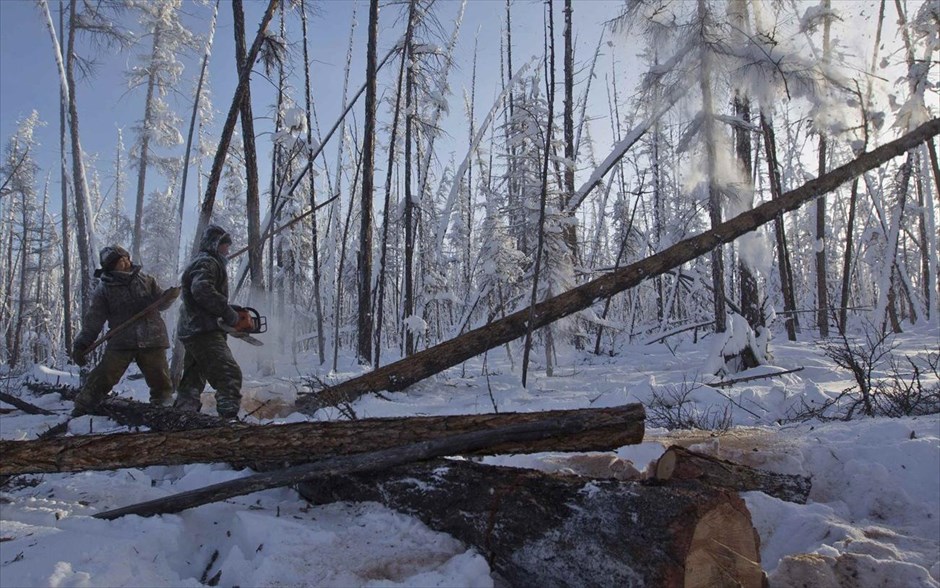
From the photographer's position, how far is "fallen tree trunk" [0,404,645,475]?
8.16 feet

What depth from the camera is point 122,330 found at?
5531 mm

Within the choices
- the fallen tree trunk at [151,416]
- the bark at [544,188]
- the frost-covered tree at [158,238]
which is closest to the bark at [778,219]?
the bark at [544,188]

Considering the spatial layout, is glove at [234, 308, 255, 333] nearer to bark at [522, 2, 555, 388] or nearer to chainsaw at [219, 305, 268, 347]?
chainsaw at [219, 305, 268, 347]

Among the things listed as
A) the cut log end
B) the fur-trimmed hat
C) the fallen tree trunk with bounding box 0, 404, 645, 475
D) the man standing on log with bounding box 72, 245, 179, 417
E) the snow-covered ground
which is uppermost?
the fur-trimmed hat

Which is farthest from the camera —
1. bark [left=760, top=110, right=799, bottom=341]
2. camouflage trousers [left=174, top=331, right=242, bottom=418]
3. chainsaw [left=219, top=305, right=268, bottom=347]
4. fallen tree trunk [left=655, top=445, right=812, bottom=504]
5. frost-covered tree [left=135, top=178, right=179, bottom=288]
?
frost-covered tree [left=135, top=178, right=179, bottom=288]

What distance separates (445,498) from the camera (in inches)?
96.0

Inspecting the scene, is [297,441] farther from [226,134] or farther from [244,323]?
[226,134]

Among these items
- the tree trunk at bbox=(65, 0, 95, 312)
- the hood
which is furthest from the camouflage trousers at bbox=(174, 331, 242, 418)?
the tree trunk at bbox=(65, 0, 95, 312)

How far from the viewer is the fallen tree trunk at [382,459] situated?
2498 millimetres

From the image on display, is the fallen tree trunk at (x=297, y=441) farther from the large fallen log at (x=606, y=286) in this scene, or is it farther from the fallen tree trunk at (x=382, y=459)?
the large fallen log at (x=606, y=286)

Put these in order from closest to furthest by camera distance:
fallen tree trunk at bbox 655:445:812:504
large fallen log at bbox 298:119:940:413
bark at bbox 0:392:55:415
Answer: fallen tree trunk at bbox 655:445:812:504 → bark at bbox 0:392:55:415 → large fallen log at bbox 298:119:940:413

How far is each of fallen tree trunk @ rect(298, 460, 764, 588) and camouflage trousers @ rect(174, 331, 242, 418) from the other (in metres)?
3.08

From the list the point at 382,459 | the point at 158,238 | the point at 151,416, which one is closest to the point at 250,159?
the point at 151,416

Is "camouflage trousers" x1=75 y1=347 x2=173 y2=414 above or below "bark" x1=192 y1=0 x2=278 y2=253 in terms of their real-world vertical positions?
below
